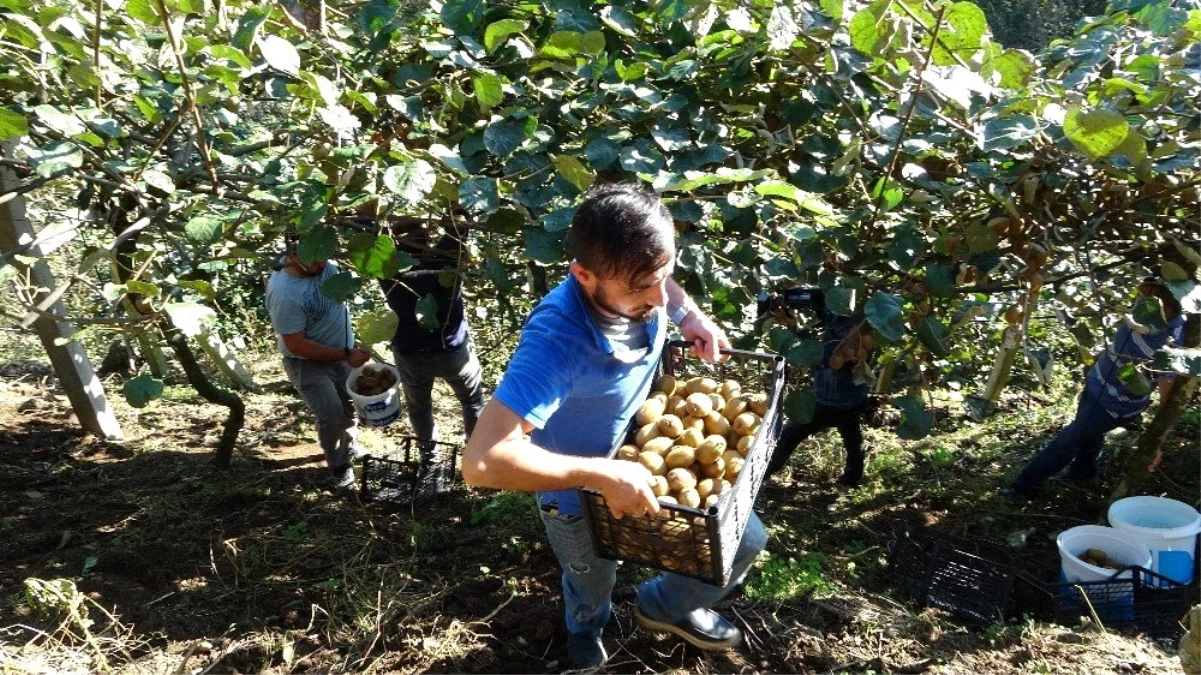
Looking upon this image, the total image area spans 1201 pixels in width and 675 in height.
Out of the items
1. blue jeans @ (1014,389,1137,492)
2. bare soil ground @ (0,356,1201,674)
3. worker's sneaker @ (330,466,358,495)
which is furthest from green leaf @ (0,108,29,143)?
blue jeans @ (1014,389,1137,492)

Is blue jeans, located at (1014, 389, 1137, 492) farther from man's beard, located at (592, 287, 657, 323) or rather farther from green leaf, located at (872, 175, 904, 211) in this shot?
man's beard, located at (592, 287, 657, 323)

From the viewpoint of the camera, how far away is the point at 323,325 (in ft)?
13.3

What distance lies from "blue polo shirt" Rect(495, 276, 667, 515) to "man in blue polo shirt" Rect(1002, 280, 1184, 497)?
221cm

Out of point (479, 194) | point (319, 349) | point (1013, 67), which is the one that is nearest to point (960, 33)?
point (1013, 67)

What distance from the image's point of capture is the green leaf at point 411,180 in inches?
77.9

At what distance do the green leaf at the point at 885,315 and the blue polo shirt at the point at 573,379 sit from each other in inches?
21.9

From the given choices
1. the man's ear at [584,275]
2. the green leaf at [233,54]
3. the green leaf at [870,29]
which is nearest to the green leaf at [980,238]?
the green leaf at [870,29]

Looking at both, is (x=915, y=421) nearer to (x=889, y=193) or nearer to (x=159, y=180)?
(x=889, y=193)

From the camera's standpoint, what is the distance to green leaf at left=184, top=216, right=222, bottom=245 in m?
2.18

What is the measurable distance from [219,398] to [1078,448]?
393 centimetres

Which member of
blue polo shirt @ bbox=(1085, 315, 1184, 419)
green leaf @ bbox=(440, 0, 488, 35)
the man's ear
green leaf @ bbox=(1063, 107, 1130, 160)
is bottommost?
blue polo shirt @ bbox=(1085, 315, 1184, 419)

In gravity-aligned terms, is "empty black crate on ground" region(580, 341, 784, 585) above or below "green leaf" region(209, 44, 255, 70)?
below

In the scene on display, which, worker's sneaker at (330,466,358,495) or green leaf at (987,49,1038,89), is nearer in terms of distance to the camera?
green leaf at (987,49,1038,89)

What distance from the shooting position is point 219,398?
4.20 meters
